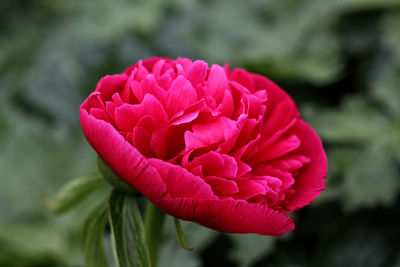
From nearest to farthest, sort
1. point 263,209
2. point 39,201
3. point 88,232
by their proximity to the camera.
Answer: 1. point 263,209
2. point 88,232
3. point 39,201

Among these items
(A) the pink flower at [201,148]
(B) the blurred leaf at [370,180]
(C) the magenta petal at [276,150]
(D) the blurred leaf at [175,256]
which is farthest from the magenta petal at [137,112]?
(B) the blurred leaf at [370,180]

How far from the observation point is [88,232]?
551 mm

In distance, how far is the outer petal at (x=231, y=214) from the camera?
44cm

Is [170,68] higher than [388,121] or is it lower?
higher

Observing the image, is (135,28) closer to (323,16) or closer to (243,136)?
(323,16)

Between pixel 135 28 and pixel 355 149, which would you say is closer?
pixel 355 149

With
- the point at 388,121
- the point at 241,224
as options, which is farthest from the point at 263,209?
the point at 388,121

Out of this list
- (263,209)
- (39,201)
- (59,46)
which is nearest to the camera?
(263,209)

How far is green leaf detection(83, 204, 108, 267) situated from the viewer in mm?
545

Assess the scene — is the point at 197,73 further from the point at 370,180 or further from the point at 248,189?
the point at 370,180

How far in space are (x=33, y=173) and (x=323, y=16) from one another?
2.72 ft

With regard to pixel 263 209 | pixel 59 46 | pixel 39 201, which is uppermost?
pixel 263 209

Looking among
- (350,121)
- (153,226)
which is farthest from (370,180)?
(153,226)

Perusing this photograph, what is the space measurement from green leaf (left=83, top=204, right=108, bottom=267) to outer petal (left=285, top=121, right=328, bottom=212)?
20cm
